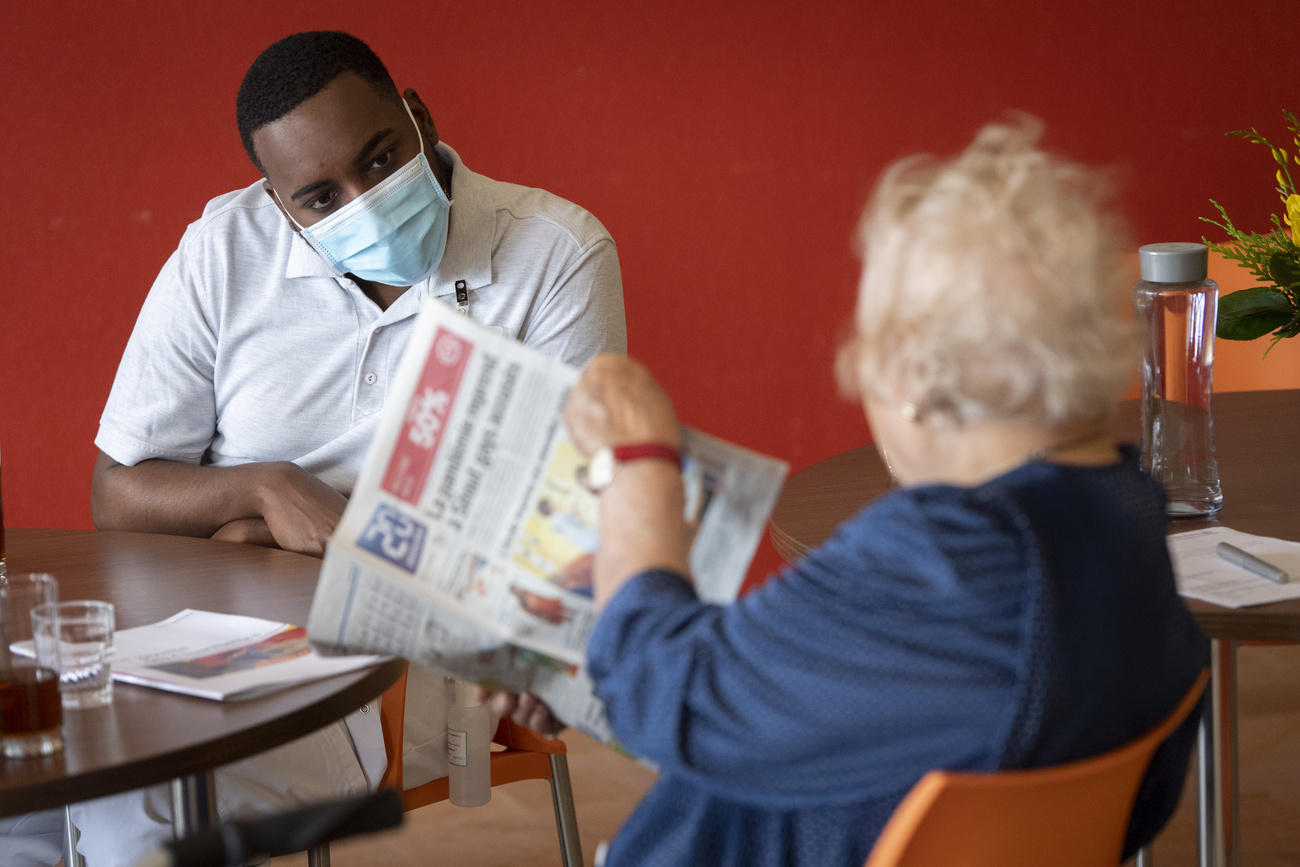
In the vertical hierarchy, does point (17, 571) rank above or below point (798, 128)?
below

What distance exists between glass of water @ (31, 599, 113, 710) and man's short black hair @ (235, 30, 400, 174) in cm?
95

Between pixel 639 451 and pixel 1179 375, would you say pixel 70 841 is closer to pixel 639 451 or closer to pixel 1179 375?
pixel 639 451

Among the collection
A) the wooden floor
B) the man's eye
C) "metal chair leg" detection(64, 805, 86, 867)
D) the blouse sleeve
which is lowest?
the wooden floor

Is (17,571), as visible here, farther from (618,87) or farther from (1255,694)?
(1255,694)

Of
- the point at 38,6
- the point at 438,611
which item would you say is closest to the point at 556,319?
the point at 438,611

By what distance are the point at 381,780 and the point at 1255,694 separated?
2.28 m

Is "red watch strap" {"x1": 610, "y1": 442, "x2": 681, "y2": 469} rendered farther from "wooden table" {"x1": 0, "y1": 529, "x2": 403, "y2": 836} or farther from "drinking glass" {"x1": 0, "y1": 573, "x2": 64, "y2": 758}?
"drinking glass" {"x1": 0, "y1": 573, "x2": 64, "y2": 758}

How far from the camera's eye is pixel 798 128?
318cm

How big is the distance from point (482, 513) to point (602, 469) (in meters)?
0.11

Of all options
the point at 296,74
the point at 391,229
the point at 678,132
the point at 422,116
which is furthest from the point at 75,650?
the point at 678,132

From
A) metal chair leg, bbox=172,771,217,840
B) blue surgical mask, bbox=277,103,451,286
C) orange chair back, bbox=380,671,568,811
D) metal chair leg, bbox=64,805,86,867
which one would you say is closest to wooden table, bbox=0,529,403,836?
metal chair leg, bbox=172,771,217,840

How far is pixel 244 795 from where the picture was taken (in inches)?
63.3

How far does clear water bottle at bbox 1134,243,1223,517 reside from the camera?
1.63 m

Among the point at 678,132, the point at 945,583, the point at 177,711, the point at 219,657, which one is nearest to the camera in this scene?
the point at 945,583
